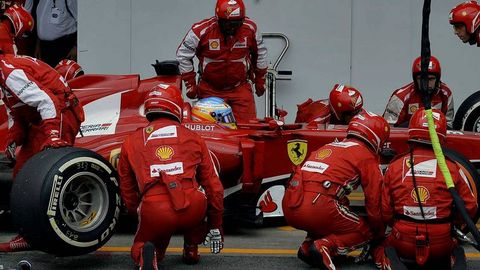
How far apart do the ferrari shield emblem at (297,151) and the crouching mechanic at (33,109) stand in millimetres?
1683

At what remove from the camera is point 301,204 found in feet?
20.7

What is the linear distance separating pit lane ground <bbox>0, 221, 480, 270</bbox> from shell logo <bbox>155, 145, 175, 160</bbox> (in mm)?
770

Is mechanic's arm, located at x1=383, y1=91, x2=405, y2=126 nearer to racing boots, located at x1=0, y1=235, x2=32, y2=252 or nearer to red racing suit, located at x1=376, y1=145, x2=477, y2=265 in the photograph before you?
red racing suit, located at x1=376, y1=145, x2=477, y2=265

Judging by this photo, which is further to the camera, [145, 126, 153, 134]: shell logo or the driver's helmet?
the driver's helmet

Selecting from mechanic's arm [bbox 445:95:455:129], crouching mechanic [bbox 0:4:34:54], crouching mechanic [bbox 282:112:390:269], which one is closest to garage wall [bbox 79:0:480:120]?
mechanic's arm [bbox 445:95:455:129]

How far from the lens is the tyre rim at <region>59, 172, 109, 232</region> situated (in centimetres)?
620

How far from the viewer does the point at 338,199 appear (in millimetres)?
6316

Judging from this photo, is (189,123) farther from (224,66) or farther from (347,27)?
(347,27)

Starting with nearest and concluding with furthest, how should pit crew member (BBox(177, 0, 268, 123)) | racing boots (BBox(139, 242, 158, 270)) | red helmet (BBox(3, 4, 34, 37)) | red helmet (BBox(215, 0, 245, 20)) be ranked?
racing boots (BBox(139, 242, 158, 270)) < red helmet (BBox(3, 4, 34, 37)) < red helmet (BBox(215, 0, 245, 20)) < pit crew member (BBox(177, 0, 268, 123))

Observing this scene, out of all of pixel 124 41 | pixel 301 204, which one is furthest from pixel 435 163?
pixel 124 41

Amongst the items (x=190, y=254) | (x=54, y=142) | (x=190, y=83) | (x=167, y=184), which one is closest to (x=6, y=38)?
(x=54, y=142)

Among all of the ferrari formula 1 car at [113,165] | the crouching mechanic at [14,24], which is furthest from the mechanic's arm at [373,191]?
the crouching mechanic at [14,24]

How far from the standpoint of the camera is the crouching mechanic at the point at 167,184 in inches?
233

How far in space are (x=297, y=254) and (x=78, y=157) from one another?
1.68 meters
